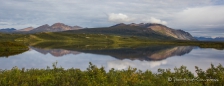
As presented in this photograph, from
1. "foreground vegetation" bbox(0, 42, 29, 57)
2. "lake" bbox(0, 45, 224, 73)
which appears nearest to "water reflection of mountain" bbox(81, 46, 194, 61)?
"lake" bbox(0, 45, 224, 73)

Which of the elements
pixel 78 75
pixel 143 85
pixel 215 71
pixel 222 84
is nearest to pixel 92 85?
pixel 143 85

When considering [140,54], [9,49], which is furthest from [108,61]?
[9,49]

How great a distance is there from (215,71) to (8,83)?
1422 centimetres

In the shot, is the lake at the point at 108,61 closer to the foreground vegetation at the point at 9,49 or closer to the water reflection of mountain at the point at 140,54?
the water reflection of mountain at the point at 140,54

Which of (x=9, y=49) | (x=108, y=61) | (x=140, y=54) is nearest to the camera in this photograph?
(x=108, y=61)

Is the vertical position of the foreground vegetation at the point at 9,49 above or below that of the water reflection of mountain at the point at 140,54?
above

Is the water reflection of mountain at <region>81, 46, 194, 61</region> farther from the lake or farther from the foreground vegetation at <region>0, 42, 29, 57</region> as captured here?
the foreground vegetation at <region>0, 42, 29, 57</region>

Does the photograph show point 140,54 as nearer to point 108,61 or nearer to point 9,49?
point 108,61

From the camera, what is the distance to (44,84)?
1382 centimetres

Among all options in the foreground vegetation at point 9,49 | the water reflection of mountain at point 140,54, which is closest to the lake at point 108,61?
the water reflection of mountain at point 140,54

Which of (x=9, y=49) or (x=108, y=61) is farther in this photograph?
(x=9, y=49)

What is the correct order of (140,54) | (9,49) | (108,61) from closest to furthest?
(108,61), (140,54), (9,49)

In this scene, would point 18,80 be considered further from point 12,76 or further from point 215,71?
point 215,71

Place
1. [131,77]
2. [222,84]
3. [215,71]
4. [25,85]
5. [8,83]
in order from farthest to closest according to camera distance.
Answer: [215,71] < [131,77] < [222,84] < [8,83] < [25,85]
